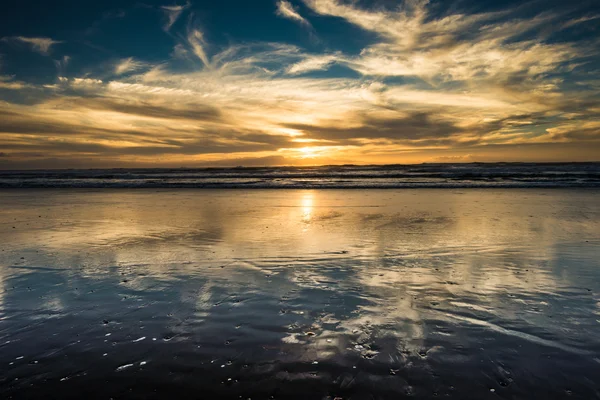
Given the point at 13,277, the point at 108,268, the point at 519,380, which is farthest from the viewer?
the point at 108,268

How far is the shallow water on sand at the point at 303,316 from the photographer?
3.97 meters

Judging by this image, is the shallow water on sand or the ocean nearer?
the shallow water on sand

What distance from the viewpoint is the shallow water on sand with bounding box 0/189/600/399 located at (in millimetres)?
3975

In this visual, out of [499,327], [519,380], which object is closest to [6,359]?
[519,380]

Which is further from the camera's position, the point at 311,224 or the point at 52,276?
the point at 311,224

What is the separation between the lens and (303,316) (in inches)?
220

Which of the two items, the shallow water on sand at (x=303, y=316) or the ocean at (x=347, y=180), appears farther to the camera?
the ocean at (x=347, y=180)

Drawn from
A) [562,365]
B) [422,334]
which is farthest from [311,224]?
[562,365]

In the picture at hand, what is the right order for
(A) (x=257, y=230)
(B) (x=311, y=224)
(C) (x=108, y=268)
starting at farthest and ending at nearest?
(B) (x=311, y=224) → (A) (x=257, y=230) → (C) (x=108, y=268)

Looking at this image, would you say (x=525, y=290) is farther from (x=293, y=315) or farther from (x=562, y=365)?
(x=293, y=315)

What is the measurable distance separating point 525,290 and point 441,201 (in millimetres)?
15586

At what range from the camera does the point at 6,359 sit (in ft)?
14.6

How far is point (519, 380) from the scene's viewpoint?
12.9 ft

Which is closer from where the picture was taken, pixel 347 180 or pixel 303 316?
pixel 303 316
